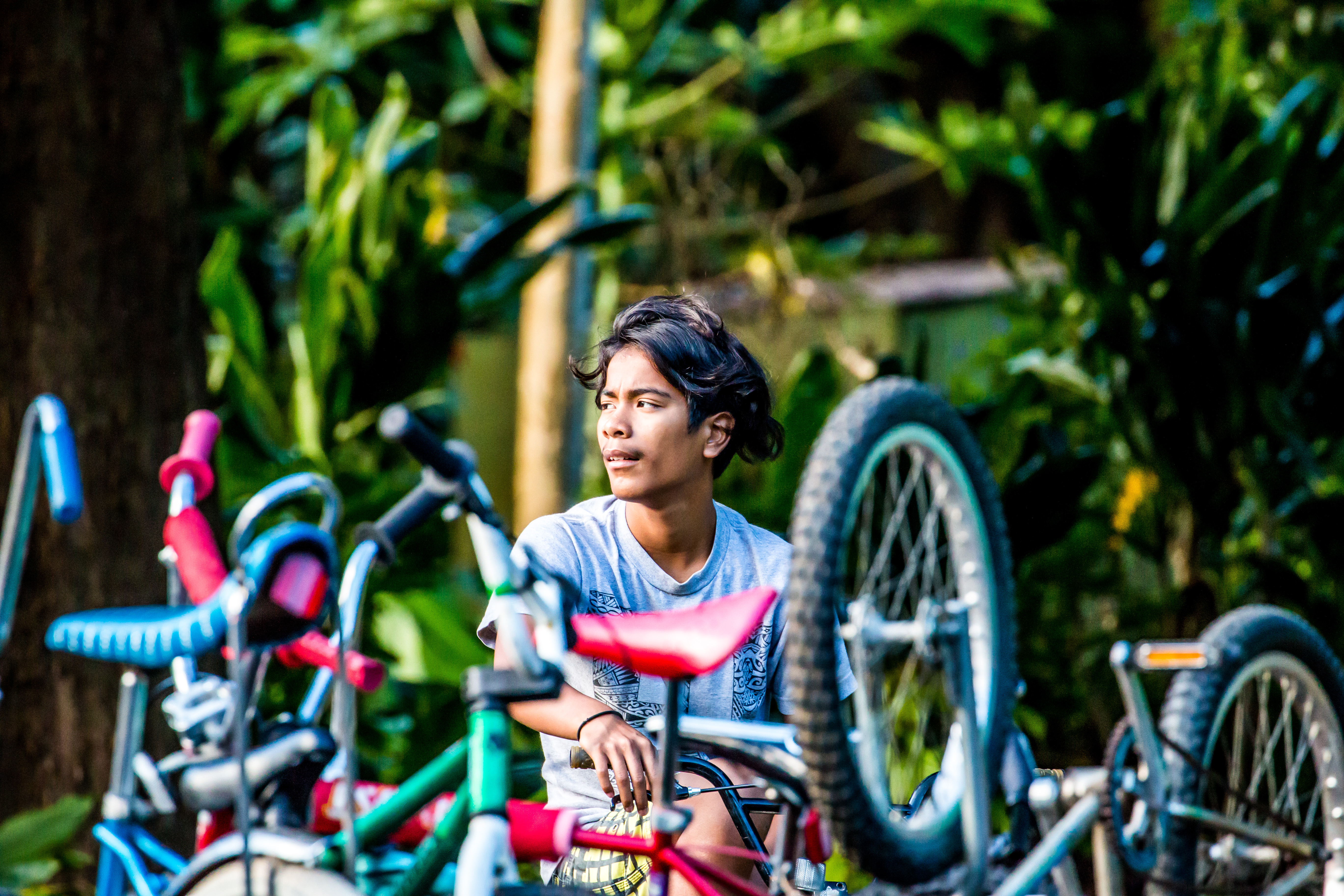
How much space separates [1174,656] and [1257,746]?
1.24 ft

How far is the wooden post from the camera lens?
4.61m

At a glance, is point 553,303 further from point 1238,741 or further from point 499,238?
point 1238,741

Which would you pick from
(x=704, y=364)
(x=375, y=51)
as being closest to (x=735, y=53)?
(x=375, y=51)

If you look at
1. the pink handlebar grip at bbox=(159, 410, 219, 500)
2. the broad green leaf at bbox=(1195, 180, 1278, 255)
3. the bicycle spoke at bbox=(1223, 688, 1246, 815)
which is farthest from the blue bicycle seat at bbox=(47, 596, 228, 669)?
the broad green leaf at bbox=(1195, 180, 1278, 255)

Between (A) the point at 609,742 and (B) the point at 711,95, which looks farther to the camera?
(B) the point at 711,95

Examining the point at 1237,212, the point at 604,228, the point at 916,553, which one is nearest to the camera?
the point at 916,553

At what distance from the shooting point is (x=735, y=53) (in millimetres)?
5410

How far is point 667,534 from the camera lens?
1.78 m

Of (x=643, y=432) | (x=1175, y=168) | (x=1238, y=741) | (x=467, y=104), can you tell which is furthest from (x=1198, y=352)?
(x=467, y=104)

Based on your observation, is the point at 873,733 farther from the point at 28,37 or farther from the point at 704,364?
the point at 28,37

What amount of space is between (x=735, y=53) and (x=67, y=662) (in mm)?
3658

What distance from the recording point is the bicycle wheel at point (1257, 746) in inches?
61.0

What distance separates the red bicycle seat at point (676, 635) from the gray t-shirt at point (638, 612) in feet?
1.27

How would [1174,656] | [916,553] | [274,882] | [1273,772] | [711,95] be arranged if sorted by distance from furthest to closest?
[711,95] < [1273,772] < [1174,656] < [916,553] < [274,882]
